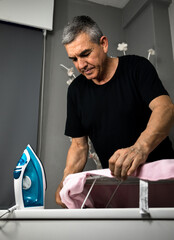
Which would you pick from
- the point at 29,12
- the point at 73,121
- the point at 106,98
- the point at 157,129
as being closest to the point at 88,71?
the point at 106,98

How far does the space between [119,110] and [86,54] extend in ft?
1.07

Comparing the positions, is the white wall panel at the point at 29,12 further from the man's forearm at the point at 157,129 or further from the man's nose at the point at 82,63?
the man's forearm at the point at 157,129

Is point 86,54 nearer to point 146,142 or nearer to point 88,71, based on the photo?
point 88,71

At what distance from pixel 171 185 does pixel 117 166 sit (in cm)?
17

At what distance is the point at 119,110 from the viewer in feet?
4.17

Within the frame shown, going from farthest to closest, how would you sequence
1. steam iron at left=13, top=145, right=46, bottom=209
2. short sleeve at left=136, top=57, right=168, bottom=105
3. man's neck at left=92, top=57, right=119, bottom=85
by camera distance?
man's neck at left=92, top=57, right=119, bottom=85 < short sleeve at left=136, top=57, right=168, bottom=105 < steam iron at left=13, top=145, right=46, bottom=209

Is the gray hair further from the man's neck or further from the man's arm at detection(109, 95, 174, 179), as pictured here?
the man's arm at detection(109, 95, 174, 179)

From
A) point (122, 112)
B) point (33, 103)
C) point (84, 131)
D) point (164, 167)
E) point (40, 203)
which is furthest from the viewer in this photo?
point (33, 103)

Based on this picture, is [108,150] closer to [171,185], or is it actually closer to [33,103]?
[171,185]

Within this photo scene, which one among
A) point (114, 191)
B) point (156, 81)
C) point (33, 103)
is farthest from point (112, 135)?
point (33, 103)

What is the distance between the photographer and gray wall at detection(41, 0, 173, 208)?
1856 millimetres

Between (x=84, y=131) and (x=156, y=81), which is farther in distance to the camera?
(x=84, y=131)

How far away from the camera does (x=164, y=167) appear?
62cm

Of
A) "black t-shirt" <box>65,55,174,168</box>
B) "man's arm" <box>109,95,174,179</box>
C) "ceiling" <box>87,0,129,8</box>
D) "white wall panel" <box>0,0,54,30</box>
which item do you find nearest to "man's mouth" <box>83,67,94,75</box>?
"black t-shirt" <box>65,55,174,168</box>
